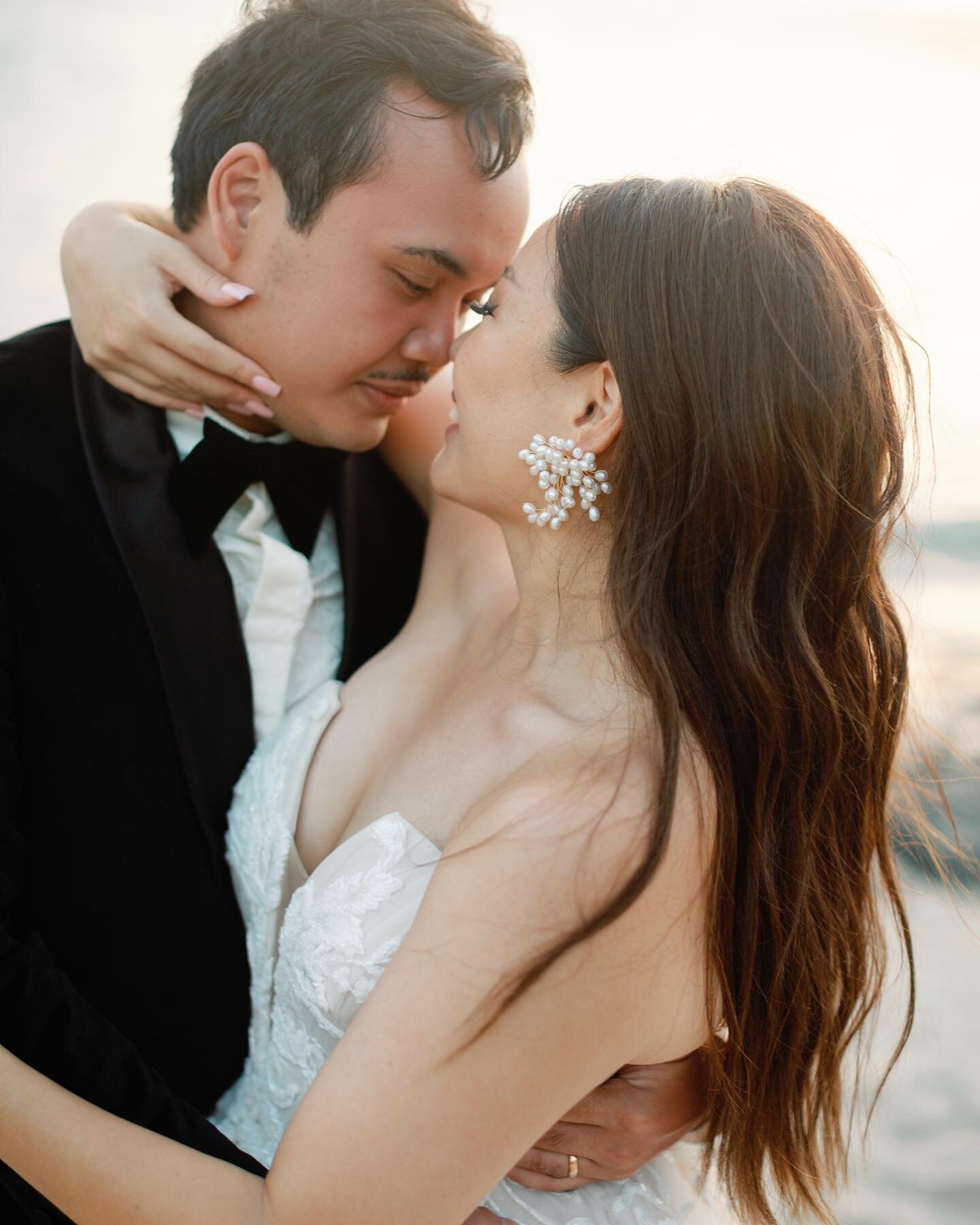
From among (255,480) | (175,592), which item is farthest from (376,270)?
(175,592)

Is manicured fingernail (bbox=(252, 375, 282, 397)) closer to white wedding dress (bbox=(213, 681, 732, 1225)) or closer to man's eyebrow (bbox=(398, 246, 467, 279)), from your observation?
man's eyebrow (bbox=(398, 246, 467, 279))

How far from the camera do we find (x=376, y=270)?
6.55 feet

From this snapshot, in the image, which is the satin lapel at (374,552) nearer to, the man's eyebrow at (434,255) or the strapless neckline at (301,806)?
the strapless neckline at (301,806)

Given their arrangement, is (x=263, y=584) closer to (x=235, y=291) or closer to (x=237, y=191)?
(x=235, y=291)

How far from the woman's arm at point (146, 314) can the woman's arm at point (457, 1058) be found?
0.97 meters

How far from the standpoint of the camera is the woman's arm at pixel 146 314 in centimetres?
189

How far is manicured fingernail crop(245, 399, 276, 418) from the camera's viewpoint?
2.05m

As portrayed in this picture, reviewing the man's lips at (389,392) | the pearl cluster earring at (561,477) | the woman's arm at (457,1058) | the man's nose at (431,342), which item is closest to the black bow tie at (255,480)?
the man's lips at (389,392)

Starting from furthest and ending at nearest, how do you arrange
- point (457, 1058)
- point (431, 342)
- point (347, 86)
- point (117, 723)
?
point (431, 342)
point (347, 86)
point (117, 723)
point (457, 1058)

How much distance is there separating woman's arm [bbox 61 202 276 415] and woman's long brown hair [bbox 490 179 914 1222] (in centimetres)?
Answer: 67

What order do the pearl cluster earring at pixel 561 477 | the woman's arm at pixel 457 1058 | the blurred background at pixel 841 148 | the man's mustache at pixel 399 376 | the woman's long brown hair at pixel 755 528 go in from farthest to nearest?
1. the blurred background at pixel 841 148
2. the man's mustache at pixel 399 376
3. the pearl cluster earring at pixel 561 477
4. the woman's long brown hair at pixel 755 528
5. the woman's arm at pixel 457 1058

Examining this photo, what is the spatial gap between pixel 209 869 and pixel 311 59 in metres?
1.44

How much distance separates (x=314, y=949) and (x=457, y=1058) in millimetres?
359

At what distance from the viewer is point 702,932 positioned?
4.91 feet
